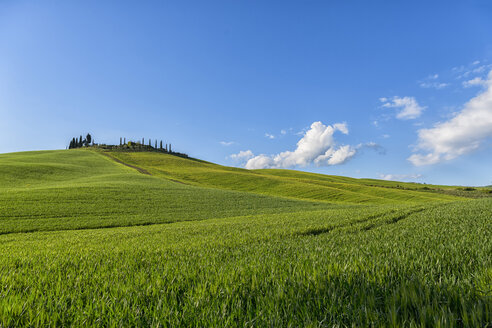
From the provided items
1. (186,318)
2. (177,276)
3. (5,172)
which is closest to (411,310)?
(186,318)

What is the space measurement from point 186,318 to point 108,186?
1826 inches

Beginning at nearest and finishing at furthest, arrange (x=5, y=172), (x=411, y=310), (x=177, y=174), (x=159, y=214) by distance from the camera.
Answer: (x=411, y=310)
(x=159, y=214)
(x=5, y=172)
(x=177, y=174)

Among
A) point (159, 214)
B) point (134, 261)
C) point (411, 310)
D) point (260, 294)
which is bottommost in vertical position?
point (159, 214)

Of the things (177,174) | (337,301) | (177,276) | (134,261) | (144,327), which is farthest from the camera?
(177,174)

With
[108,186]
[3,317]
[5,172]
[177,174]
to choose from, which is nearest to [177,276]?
[3,317]

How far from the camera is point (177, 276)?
13.7 ft

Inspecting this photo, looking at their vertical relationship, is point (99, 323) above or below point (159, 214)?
above

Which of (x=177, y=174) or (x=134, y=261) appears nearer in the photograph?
(x=134, y=261)

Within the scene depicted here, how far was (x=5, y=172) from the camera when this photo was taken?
5038 cm

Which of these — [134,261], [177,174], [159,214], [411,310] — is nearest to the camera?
[411,310]

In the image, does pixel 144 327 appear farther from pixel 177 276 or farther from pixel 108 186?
pixel 108 186

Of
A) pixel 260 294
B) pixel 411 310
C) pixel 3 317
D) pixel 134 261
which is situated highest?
pixel 411 310

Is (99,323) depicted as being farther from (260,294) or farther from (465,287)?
(465,287)

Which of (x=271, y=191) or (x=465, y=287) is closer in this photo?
(x=465, y=287)
